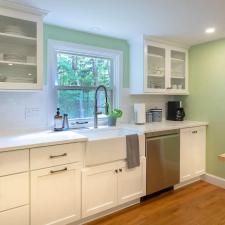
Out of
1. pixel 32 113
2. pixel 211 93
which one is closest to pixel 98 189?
pixel 32 113

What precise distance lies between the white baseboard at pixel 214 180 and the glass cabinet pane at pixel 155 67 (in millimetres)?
1551

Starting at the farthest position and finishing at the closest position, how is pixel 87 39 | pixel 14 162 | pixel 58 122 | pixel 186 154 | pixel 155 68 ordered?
pixel 155 68
pixel 186 154
pixel 87 39
pixel 58 122
pixel 14 162

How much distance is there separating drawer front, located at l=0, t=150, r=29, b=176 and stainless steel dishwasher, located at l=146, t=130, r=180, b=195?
1.42 meters

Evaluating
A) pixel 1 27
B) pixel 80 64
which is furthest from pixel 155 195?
pixel 1 27

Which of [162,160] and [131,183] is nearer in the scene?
[131,183]

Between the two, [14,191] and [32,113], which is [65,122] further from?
[14,191]

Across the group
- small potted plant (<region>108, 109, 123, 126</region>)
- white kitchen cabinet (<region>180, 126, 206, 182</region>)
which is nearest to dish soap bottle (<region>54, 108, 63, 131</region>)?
small potted plant (<region>108, 109, 123, 126</region>)

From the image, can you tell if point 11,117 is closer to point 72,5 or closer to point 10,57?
point 10,57

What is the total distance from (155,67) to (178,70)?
0.54 metres

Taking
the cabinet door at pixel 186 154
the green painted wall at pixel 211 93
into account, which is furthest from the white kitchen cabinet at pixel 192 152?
the green painted wall at pixel 211 93

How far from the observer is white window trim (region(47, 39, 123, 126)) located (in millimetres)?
2625

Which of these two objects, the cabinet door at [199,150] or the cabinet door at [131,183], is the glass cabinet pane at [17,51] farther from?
the cabinet door at [199,150]

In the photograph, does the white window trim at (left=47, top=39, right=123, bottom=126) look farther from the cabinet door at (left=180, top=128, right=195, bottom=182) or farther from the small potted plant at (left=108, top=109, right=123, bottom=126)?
the cabinet door at (left=180, top=128, right=195, bottom=182)

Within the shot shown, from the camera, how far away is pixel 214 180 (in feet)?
10.7
